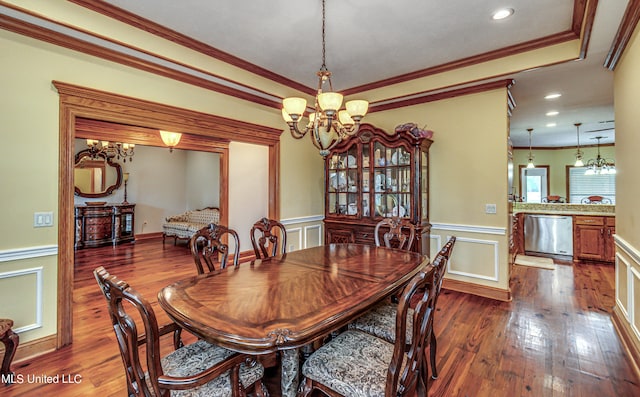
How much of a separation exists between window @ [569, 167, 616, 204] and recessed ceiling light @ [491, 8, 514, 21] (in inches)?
344

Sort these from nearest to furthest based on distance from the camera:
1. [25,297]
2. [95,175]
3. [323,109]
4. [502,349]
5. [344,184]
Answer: [323,109]
[25,297]
[502,349]
[344,184]
[95,175]

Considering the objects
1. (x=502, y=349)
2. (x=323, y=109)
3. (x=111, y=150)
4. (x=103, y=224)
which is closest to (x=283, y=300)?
(x=323, y=109)

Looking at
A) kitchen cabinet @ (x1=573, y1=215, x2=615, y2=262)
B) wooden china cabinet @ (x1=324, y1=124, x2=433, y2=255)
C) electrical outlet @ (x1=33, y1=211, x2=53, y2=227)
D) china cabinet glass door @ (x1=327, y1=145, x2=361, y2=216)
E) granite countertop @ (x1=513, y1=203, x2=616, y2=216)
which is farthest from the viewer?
granite countertop @ (x1=513, y1=203, x2=616, y2=216)

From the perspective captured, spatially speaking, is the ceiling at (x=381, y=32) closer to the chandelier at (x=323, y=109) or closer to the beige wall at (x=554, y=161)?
the chandelier at (x=323, y=109)

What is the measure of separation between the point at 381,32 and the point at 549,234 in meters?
5.49

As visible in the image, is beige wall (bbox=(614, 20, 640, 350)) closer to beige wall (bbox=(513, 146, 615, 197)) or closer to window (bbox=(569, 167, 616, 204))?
beige wall (bbox=(513, 146, 615, 197))

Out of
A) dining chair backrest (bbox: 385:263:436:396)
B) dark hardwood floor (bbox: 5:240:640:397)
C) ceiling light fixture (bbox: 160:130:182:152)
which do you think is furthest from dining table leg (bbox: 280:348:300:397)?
ceiling light fixture (bbox: 160:130:182:152)

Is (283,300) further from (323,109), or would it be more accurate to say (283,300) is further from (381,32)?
(381,32)

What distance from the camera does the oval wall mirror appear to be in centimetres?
693

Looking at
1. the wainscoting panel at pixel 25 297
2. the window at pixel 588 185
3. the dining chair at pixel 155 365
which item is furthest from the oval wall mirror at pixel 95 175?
the window at pixel 588 185

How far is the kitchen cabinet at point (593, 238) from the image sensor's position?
17.0ft

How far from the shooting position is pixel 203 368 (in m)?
1.45

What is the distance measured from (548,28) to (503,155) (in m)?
1.33

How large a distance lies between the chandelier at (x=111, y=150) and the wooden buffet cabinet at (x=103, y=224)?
125cm
